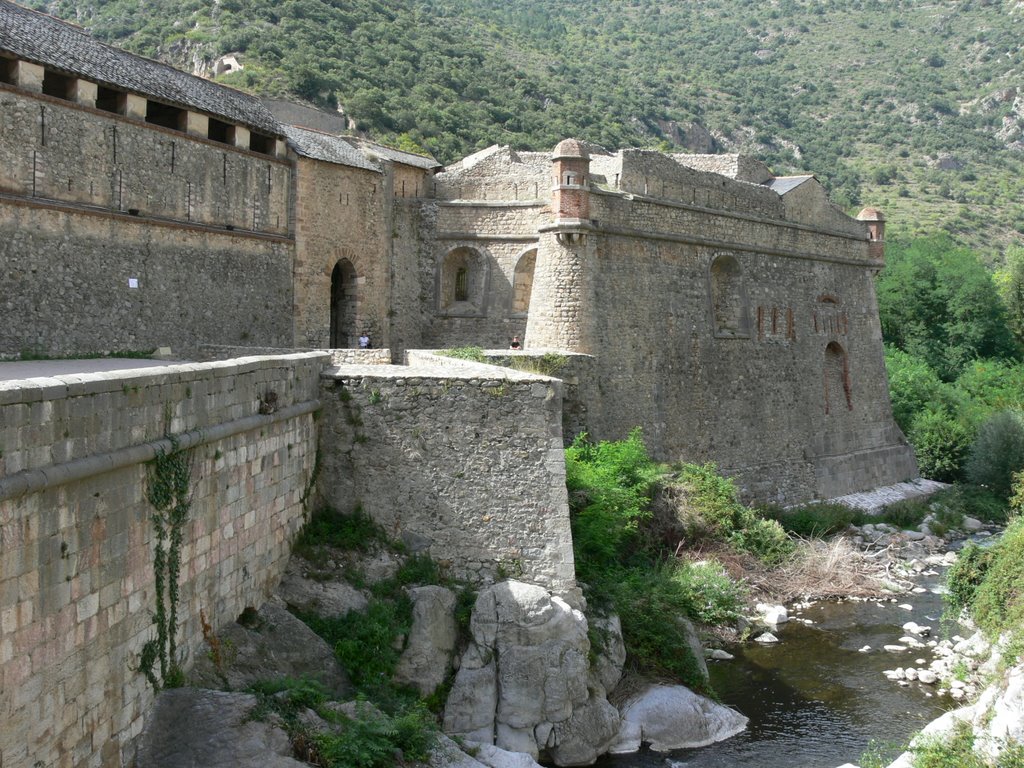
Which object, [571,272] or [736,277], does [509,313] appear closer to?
[571,272]

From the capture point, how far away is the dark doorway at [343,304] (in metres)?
23.5

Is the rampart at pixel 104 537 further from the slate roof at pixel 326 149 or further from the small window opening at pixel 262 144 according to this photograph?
the slate roof at pixel 326 149

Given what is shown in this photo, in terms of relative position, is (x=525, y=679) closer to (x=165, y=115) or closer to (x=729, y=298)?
(x=165, y=115)

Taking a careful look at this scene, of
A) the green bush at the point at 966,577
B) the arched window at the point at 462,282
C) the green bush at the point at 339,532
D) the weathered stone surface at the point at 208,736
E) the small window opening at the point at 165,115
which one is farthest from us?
the arched window at the point at 462,282

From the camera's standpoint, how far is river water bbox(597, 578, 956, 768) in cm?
1290

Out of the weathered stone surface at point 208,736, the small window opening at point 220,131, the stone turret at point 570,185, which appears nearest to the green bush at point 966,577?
the stone turret at point 570,185

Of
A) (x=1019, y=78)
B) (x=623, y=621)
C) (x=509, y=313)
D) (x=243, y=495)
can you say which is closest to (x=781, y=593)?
(x=623, y=621)

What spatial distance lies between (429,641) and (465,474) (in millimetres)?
2004

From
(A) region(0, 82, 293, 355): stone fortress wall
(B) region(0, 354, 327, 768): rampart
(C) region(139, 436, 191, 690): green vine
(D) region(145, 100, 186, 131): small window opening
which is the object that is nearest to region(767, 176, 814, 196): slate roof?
(A) region(0, 82, 293, 355): stone fortress wall

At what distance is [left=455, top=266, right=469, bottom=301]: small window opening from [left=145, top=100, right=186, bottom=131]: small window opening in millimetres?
7427

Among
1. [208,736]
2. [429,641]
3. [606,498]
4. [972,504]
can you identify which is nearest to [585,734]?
[429,641]

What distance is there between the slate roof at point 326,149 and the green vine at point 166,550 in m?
14.6

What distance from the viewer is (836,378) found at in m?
29.4

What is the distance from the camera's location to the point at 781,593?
65.8 feet
